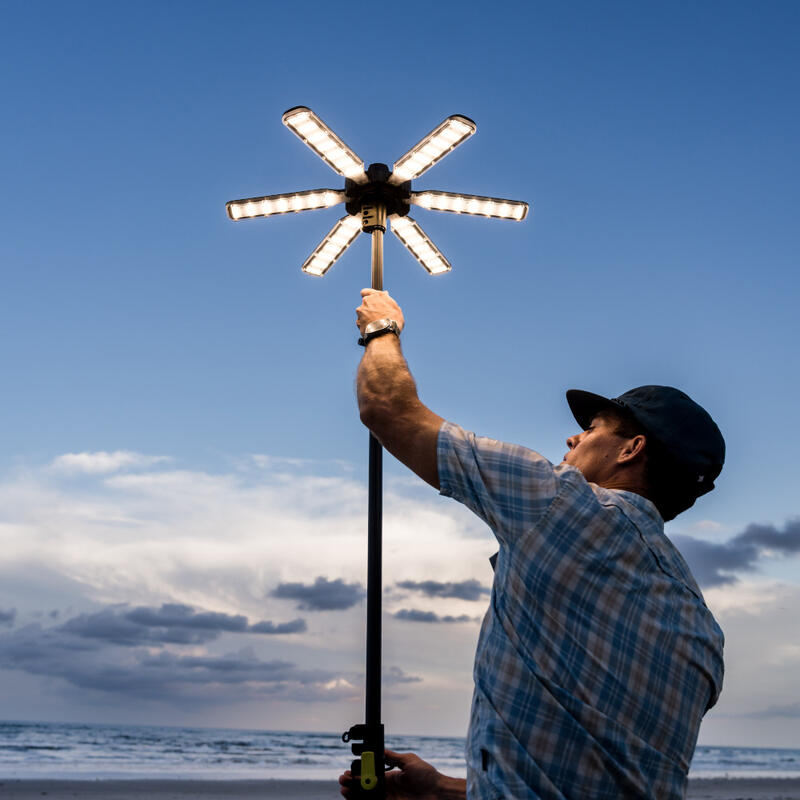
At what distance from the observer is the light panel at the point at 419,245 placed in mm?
5336

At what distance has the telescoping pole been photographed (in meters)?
3.75

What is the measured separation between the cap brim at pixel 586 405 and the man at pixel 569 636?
565 millimetres

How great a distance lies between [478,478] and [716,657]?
893mm

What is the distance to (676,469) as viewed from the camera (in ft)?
8.34

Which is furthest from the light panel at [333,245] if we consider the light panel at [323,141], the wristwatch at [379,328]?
the wristwatch at [379,328]

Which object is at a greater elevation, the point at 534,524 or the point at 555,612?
the point at 534,524

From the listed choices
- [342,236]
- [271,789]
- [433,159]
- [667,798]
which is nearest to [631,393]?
[667,798]

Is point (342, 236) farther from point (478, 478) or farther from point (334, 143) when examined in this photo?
point (478, 478)

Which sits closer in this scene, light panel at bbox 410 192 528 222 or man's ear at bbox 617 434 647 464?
man's ear at bbox 617 434 647 464

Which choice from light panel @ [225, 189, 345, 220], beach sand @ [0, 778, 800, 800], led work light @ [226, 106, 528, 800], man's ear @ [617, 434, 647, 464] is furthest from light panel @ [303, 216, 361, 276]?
beach sand @ [0, 778, 800, 800]

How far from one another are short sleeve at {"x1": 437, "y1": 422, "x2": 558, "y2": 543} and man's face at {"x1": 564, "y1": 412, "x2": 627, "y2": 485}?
25.0 inches

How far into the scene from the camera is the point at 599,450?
2.71 metres

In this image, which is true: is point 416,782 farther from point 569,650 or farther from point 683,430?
point 683,430

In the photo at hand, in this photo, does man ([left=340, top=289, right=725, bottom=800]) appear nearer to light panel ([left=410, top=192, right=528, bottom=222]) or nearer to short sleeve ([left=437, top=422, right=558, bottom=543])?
short sleeve ([left=437, top=422, right=558, bottom=543])
